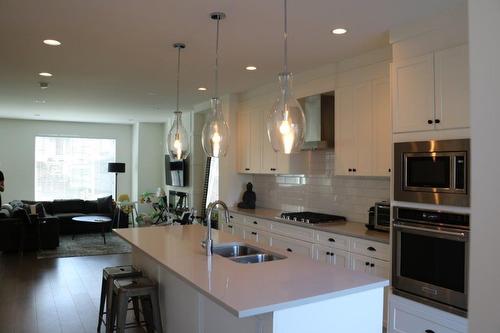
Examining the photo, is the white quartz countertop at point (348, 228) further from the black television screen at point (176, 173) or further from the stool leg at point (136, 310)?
the black television screen at point (176, 173)

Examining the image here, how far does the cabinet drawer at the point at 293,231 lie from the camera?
447 cm

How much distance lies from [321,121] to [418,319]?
2.50 meters

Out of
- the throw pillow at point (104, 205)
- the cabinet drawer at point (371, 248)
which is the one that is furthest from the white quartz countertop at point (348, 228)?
the throw pillow at point (104, 205)

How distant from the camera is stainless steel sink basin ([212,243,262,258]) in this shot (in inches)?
131

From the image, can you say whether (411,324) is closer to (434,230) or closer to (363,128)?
(434,230)

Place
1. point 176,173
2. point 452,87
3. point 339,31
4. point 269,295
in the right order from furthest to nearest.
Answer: point 176,173
point 339,31
point 452,87
point 269,295

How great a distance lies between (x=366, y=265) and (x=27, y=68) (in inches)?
179

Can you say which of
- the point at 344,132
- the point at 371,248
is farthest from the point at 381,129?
the point at 371,248

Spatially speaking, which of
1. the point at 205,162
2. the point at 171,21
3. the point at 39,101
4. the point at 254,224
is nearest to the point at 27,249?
the point at 39,101

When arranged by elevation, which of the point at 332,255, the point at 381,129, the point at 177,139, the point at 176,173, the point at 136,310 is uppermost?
the point at 381,129

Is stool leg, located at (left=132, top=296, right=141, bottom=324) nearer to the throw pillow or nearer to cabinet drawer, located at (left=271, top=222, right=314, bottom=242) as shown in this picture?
cabinet drawer, located at (left=271, top=222, right=314, bottom=242)

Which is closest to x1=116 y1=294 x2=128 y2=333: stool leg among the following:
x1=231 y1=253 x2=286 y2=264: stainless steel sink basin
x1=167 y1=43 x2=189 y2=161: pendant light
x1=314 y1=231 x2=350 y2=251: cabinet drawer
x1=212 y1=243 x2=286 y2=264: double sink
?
x1=212 y1=243 x2=286 y2=264: double sink

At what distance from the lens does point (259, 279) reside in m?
2.29

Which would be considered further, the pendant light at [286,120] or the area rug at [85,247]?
the area rug at [85,247]
